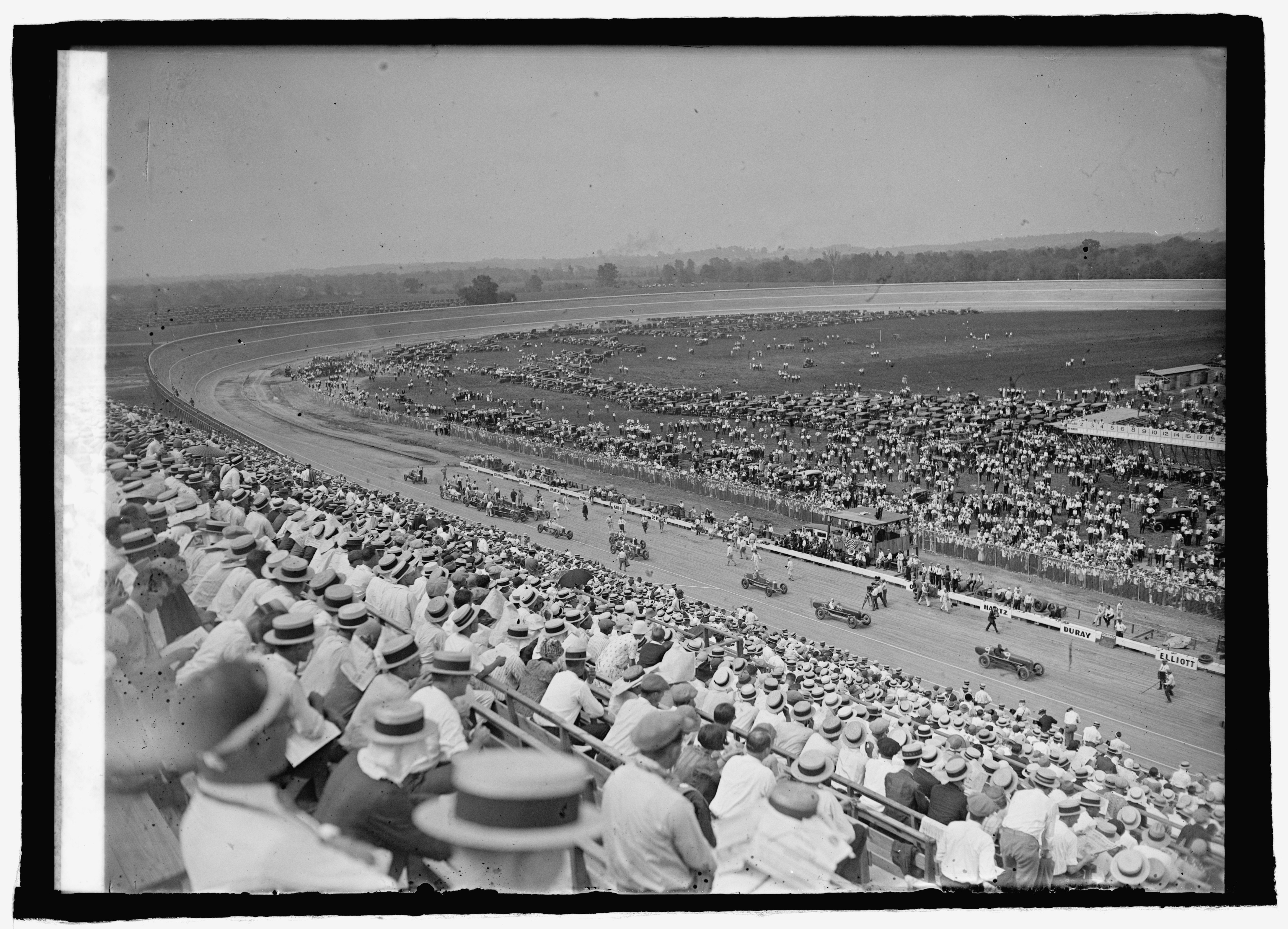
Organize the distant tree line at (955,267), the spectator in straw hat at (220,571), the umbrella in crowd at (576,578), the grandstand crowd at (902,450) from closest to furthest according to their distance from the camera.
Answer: the spectator in straw hat at (220,571) < the distant tree line at (955,267) < the umbrella in crowd at (576,578) < the grandstand crowd at (902,450)

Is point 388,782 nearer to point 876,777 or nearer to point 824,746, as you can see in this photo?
point 824,746

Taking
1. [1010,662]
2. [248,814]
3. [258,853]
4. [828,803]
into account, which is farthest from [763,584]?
[248,814]

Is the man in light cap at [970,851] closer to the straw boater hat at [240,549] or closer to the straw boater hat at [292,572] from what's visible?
the straw boater hat at [292,572]

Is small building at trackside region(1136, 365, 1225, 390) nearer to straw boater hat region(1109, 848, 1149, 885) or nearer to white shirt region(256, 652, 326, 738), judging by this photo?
straw boater hat region(1109, 848, 1149, 885)

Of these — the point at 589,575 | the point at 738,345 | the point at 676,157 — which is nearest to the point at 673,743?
the point at 676,157

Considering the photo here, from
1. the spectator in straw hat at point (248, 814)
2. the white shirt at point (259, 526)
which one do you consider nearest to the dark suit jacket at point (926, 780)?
the spectator in straw hat at point (248, 814)

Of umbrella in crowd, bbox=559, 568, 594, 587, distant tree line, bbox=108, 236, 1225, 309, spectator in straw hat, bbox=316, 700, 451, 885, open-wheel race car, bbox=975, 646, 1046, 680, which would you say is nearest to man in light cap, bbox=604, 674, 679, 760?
spectator in straw hat, bbox=316, 700, 451, 885
